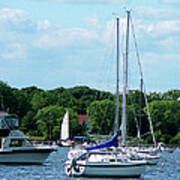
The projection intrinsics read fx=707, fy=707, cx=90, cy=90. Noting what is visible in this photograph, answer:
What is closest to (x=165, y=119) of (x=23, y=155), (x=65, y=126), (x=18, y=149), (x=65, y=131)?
(x=65, y=131)

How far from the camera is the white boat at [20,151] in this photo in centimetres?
8731

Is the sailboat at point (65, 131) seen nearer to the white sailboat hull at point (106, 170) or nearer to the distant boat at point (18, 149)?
the distant boat at point (18, 149)

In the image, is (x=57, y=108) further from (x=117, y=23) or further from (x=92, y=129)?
(x=117, y=23)

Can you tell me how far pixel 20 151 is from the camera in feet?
286

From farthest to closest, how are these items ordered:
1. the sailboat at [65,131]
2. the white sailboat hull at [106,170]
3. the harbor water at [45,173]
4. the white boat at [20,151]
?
the sailboat at [65,131]
the white boat at [20,151]
the harbor water at [45,173]
the white sailboat hull at [106,170]

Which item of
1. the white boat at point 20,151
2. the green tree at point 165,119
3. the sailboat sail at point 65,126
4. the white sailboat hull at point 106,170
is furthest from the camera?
the green tree at point 165,119

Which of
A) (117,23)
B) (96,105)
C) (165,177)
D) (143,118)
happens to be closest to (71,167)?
(165,177)

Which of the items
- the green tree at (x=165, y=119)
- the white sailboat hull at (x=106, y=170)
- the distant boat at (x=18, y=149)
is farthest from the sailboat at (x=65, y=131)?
the white sailboat hull at (x=106, y=170)

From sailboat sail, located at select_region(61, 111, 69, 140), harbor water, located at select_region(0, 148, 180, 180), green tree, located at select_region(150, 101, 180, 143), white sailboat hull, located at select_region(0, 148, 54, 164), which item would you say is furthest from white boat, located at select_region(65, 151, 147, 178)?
green tree, located at select_region(150, 101, 180, 143)

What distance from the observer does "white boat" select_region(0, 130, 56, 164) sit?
8731 cm

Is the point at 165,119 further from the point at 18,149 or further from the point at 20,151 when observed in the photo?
the point at 18,149

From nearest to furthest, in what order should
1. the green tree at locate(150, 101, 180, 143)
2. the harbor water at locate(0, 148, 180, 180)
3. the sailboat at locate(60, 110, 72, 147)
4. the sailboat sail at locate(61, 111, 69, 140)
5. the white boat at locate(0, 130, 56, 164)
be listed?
the harbor water at locate(0, 148, 180, 180) < the white boat at locate(0, 130, 56, 164) < the sailboat sail at locate(61, 111, 69, 140) < the sailboat at locate(60, 110, 72, 147) < the green tree at locate(150, 101, 180, 143)

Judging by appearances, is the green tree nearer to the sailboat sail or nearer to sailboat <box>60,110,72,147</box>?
sailboat <box>60,110,72,147</box>

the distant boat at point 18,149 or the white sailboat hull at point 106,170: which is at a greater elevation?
the distant boat at point 18,149
